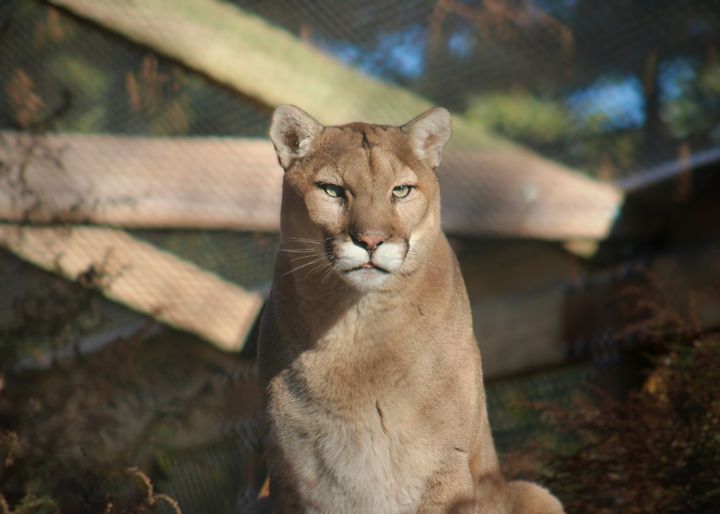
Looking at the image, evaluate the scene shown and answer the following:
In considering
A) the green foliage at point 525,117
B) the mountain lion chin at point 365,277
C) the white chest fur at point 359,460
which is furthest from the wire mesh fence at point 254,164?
the mountain lion chin at point 365,277

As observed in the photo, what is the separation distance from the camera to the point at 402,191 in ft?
9.14

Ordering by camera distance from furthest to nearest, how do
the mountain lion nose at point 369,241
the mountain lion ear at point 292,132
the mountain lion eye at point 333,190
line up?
the mountain lion ear at point 292,132
the mountain lion eye at point 333,190
the mountain lion nose at point 369,241

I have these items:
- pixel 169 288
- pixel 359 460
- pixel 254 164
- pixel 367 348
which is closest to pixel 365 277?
pixel 367 348

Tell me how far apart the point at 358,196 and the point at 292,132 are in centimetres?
35

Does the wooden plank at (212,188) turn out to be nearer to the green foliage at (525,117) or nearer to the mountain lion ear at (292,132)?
the green foliage at (525,117)

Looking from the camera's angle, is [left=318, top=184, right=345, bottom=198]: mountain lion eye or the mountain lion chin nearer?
the mountain lion chin

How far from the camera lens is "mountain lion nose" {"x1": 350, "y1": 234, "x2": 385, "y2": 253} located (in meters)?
2.59

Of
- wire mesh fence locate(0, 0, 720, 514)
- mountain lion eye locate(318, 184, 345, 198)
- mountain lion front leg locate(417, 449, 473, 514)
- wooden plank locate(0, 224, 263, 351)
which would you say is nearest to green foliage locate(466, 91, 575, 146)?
wire mesh fence locate(0, 0, 720, 514)

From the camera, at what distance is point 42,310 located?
150 inches

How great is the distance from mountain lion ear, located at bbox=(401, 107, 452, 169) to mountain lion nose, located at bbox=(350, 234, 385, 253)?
1.39 feet

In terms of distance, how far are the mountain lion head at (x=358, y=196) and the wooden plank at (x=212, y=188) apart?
121 cm

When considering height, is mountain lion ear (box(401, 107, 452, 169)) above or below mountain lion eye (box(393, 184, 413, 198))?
above

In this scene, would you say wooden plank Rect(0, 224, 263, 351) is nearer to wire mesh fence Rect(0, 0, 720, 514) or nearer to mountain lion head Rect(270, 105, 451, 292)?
wire mesh fence Rect(0, 0, 720, 514)

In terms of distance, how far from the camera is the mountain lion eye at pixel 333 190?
2768 millimetres
